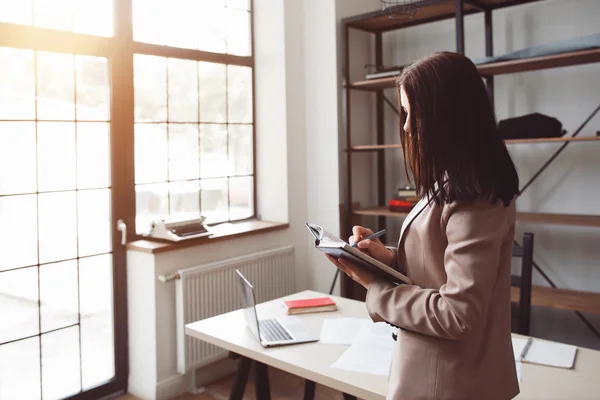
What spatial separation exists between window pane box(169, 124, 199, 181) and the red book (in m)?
1.50

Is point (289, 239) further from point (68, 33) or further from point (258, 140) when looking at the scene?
point (68, 33)

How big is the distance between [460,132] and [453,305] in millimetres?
359

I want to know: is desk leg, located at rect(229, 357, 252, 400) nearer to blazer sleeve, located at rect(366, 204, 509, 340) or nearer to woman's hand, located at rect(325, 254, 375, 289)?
woman's hand, located at rect(325, 254, 375, 289)

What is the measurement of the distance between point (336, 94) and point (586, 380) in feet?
8.90

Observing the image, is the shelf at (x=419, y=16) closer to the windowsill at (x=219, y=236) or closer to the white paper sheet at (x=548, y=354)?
the windowsill at (x=219, y=236)

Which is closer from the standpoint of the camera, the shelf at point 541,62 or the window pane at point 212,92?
the shelf at point 541,62

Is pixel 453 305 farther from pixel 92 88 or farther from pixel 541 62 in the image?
pixel 92 88

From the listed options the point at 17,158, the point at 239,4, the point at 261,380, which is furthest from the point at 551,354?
the point at 239,4

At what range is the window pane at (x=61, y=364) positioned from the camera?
3139 mm

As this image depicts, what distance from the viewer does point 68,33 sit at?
3129mm

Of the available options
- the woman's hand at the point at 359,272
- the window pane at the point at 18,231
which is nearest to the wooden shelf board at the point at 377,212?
the window pane at the point at 18,231

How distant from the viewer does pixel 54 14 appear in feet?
10.2

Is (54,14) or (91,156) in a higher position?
(54,14)

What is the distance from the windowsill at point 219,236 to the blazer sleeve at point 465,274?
2.31 m
